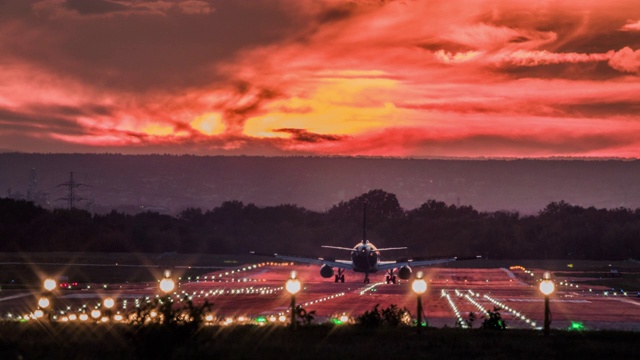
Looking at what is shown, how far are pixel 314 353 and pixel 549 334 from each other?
7.08 m

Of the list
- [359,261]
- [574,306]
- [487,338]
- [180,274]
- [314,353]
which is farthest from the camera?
[180,274]

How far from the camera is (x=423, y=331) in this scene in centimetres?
2617

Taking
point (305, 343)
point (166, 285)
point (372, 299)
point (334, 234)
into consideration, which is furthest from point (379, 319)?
point (334, 234)

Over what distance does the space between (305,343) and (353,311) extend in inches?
967

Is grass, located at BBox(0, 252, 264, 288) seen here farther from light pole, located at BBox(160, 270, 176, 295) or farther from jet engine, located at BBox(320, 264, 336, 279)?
light pole, located at BBox(160, 270, 176, 295)

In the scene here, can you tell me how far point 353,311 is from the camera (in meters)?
48.4

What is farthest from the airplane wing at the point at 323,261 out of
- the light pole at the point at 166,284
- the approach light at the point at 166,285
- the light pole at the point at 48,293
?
the approach light at the point at 166,285

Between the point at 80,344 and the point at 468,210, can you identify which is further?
the point at 468,210

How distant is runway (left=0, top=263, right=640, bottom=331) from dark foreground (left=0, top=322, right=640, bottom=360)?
8.84m

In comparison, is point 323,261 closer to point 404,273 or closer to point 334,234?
point 404,273

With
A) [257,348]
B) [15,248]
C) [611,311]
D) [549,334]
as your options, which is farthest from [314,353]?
[15,248]

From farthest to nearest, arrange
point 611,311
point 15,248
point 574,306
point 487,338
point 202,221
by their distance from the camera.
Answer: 1. point 202,221
2. point 15,248
3. point 574,306
4. point 611,311
5. point 487,338

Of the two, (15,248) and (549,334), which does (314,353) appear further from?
(15,248)

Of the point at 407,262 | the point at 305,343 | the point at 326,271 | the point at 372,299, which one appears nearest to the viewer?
the point at 305,343
